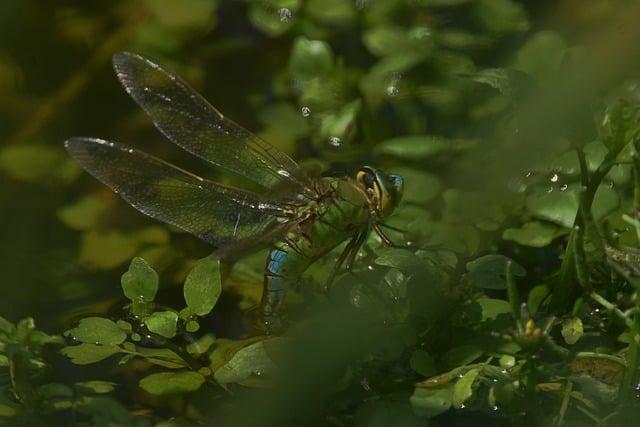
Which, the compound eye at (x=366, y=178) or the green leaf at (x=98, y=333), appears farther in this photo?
the compound eye at (x=366, y=178)

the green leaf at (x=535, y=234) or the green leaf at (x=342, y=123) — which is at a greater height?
the green leaf at (x=342, y=123)

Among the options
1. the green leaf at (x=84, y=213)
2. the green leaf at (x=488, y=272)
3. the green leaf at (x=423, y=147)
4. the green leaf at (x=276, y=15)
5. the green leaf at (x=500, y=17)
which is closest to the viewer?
the green leaf at (x=488, y=272)

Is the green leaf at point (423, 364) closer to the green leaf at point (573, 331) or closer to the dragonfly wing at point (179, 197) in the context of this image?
the green leaf at point (573, 331)

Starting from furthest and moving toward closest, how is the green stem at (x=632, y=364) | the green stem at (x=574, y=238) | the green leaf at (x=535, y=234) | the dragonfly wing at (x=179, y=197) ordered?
the dragonfly wing at (x=179, y=197) → the green leaf at (x=535, y=234) → the green stem at (x=574, y=238) → the green stem at (x=632, y=364)

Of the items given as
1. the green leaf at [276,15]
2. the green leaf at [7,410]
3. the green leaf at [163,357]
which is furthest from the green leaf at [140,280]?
the green leaf at [276,15]

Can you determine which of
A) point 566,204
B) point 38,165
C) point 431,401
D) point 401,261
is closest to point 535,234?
point 566,204

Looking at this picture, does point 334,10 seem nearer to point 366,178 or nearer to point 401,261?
point 366,178
